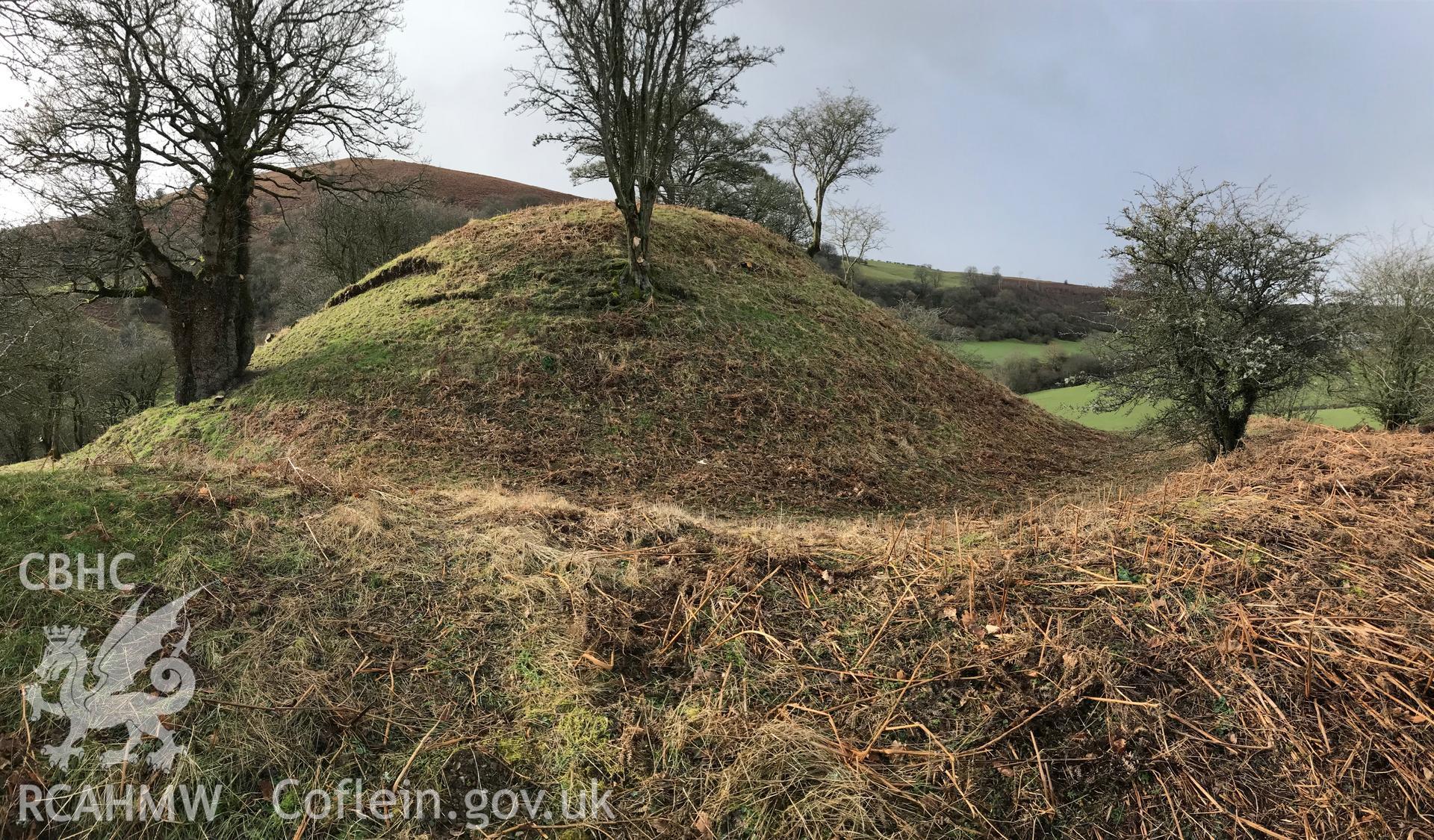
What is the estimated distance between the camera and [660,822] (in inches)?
88.5

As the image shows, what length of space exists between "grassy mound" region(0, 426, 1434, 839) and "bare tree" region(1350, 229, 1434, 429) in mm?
12655

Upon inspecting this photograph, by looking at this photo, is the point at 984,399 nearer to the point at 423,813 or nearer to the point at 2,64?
the point at 423,813

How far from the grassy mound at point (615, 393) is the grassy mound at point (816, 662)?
4.73m

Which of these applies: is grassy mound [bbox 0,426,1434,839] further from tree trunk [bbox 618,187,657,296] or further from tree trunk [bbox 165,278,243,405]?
tree trunk [bbox 618,187,657,296]

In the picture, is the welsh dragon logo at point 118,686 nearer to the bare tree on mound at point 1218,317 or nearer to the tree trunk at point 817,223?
the bare tree on mound at point 1218,317

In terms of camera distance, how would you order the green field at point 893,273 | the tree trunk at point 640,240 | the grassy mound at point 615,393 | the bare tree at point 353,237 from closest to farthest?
the grassy mound at point 615,393 → the tree trunk at point 640,240 → the bare tree at point 353,237 → the green field at point 893,273

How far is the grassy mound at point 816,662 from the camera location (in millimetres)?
2209

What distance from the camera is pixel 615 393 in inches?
417

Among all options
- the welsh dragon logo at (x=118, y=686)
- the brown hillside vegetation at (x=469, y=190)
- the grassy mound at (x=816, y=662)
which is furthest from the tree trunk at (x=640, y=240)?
the brown hillside vegetation at (x=469, y=190)

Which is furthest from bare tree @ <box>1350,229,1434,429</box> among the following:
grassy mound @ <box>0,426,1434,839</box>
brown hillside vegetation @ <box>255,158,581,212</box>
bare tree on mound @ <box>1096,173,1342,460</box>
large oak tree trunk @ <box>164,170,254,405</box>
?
brown hillside vegetation @ <box>255,158,581,212</box>

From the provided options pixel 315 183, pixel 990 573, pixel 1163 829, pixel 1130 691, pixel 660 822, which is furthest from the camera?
pixel 315 183

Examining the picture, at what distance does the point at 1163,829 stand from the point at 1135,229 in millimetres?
10492

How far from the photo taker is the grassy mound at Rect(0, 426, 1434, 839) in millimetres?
2209

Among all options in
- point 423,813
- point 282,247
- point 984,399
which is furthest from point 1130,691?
point 282,247
